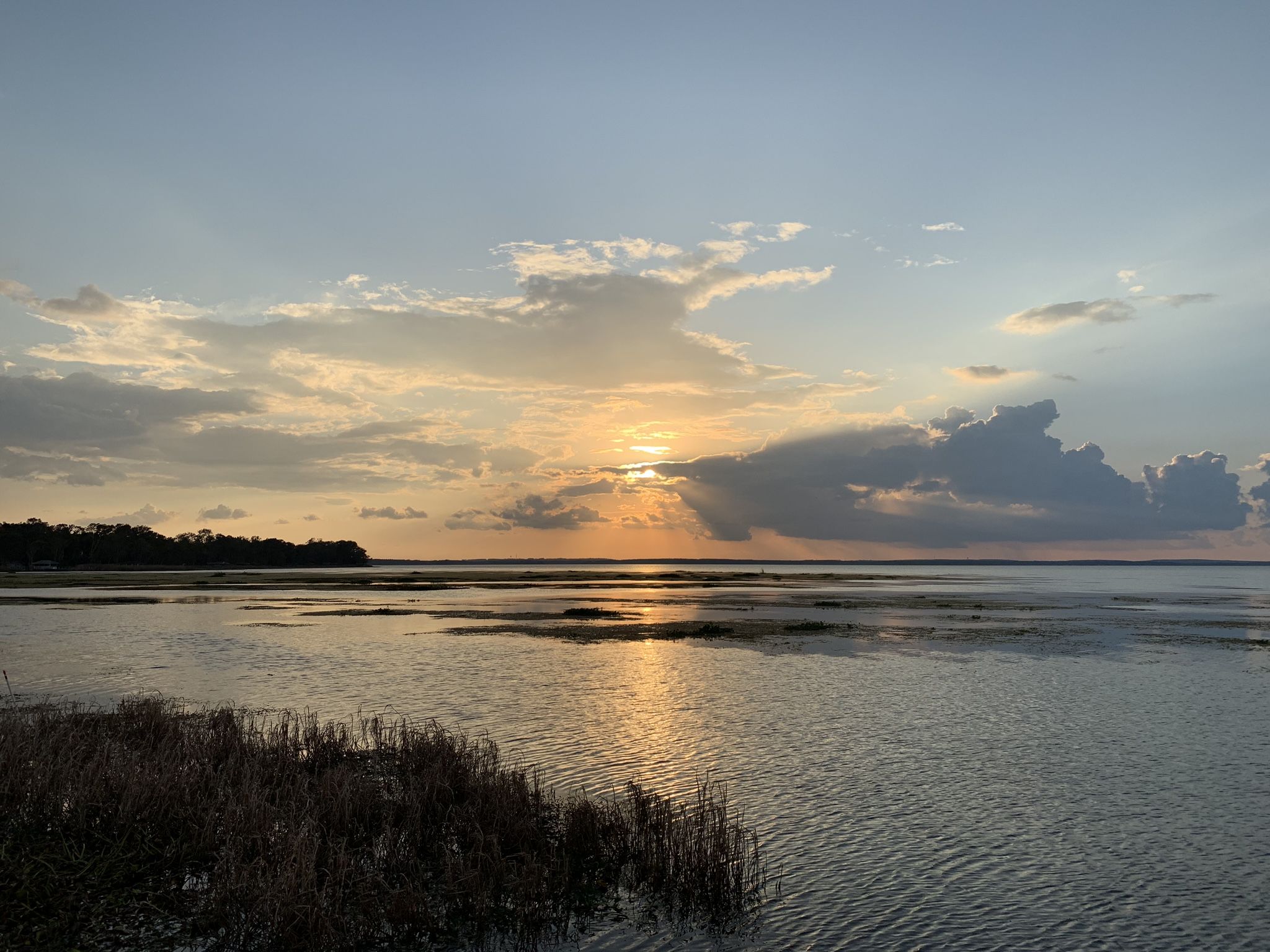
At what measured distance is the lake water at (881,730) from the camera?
1302 centimetres

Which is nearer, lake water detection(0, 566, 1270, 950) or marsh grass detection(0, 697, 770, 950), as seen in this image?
marsh grass detection(0, 697, 770, 950)

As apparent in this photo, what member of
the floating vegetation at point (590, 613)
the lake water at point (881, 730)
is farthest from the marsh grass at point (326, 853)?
the floating vegetation at point (590, 613)

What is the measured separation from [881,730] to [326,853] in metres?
17.8

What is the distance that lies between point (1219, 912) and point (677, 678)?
1002 inches

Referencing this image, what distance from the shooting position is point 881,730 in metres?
25.7

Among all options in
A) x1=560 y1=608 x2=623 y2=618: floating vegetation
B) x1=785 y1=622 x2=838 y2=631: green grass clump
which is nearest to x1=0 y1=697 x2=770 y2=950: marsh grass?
x1=785 y1=622 x2=838 y2=631: green grass clump

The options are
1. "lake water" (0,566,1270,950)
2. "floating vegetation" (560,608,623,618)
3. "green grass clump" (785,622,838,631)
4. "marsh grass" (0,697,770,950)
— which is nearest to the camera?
"marsh grass" (0,697,770,950)

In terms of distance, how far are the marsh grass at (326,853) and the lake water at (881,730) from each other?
1324 mm

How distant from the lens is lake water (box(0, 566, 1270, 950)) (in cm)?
1302

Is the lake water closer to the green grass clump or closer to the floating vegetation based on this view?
the green grass clump

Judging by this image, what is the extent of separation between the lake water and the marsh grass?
132cm

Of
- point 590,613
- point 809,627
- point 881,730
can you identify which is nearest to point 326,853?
point 881,730

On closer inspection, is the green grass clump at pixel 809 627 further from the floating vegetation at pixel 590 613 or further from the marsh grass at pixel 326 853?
the marsh grass at pixel 326 853

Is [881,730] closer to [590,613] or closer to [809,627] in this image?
[809,627]
